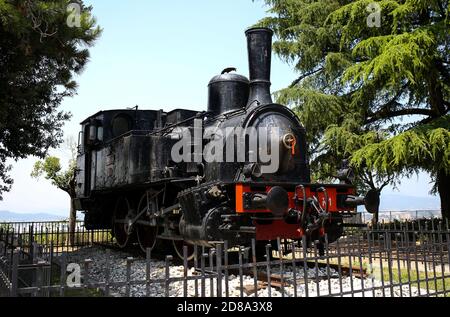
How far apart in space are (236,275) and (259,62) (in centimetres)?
397

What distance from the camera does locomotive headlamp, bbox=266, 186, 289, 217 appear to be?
6.43 metres

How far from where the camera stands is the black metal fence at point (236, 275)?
3.65m

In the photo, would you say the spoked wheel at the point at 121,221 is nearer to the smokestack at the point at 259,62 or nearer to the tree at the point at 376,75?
the smokestack at the point at 259,62

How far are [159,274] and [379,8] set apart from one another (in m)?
10.2

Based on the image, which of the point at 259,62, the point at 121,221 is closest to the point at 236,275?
the point at 259,62

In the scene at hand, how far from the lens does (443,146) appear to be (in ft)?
37.9

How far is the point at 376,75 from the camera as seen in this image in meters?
12.5

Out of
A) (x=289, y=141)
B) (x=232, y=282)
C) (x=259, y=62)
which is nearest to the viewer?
(x=232, y=282)

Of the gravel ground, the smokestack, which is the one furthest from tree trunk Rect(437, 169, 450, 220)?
the smokestack

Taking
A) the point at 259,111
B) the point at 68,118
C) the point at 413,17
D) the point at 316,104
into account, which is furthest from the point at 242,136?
the point at 413,17

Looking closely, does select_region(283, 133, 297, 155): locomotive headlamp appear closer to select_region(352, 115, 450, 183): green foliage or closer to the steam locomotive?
the steam locomotive

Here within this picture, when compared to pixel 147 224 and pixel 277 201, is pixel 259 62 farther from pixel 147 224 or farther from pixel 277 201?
pixel 147 224

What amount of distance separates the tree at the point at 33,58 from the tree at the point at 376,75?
8.06m
